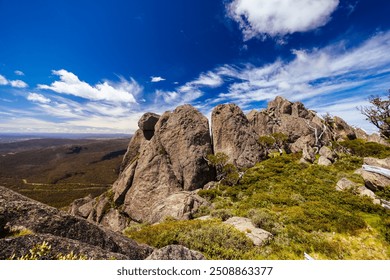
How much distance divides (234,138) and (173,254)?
3083cm

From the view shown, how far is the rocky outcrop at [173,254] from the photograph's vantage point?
7.29m

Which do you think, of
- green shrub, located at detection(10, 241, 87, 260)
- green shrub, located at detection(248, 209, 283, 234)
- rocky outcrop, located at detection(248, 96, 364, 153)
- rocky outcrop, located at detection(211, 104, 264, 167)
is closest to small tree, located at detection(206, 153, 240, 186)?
rocky outcrop, located at detection(211, 104, 264, 167)

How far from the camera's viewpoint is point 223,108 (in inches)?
1590

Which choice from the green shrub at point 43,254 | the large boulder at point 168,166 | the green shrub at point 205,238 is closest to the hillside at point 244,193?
the green shrub at point 205,238

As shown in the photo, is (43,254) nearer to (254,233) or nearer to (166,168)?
(254,233)

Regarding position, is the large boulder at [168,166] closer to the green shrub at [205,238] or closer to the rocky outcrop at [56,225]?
the green shrub at [205,238]

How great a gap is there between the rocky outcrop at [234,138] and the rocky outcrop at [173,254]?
2782cm

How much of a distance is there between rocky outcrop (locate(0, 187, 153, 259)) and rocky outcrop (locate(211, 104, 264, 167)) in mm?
27612

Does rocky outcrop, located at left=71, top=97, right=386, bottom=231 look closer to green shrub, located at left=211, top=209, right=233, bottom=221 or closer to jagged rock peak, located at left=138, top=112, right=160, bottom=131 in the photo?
jagged rock peak, located at left=138, top=112, right=160, bottom=131

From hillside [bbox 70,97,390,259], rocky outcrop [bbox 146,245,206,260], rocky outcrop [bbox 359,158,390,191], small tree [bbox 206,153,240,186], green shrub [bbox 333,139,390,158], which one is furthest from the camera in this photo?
green shrub [bbox 333,139,390,158]

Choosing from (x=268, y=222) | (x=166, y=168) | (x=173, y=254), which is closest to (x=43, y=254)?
(x=173, y=254)

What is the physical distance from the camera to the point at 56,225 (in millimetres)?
7844

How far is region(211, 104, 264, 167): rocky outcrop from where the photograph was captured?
117ft
